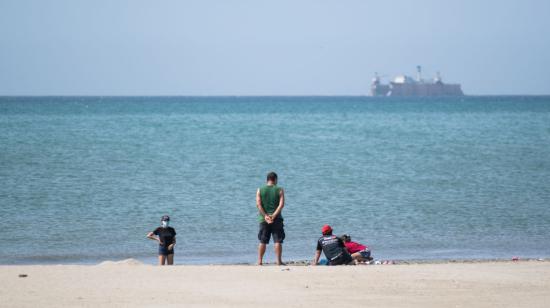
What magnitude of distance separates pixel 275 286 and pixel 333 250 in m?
2.57

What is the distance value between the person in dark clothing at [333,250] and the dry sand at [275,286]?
0.67m

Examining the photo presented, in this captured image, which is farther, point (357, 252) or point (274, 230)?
point (357, 252)

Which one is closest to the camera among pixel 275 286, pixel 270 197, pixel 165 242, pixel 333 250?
pixel 275 286

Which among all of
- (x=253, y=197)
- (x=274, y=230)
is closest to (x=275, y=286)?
(x=274, y=230)

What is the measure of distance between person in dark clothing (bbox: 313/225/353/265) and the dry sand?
67 cm

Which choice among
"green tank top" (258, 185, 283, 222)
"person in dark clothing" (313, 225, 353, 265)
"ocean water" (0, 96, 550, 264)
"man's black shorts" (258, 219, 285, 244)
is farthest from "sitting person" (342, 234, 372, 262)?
"ocean water" (0, 96, 550, 264)

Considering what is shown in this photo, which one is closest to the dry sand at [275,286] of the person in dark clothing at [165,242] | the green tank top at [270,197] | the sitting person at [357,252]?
the green tank top at [270,197]

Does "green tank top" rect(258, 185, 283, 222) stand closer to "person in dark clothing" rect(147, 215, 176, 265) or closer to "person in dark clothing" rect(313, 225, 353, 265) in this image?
"person in dark clothing" rect(313, 225, 353, 265)

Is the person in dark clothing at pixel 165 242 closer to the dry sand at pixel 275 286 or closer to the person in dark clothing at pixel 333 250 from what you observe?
the dry sand at pixel 275 286

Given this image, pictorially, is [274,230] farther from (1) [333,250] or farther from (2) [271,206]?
(1) [333,250]

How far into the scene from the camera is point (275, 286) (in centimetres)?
1174

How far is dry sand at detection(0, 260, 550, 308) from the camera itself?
426 inches

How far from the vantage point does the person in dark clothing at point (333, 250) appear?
14.1m

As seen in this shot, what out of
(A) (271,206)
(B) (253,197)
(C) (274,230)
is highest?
(A) (271,206)
